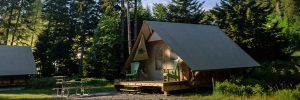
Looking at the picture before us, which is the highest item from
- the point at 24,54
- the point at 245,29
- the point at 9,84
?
the point at 245,29

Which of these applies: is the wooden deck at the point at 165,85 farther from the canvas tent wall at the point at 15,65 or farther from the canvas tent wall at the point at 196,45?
the canvas tent wall at the point at 15,65

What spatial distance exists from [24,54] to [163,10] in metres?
17.4

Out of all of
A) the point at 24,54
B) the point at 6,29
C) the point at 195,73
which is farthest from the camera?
the point at 6,29

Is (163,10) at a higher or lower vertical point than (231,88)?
higher

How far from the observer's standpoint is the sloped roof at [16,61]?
25859 millimetres

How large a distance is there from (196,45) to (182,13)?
61.7 ft

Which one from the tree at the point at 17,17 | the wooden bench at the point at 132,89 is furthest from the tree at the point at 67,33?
the wooden bench at the point at 132,89

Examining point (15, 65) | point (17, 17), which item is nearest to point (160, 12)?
point (17, 17)

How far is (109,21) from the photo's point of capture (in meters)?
31.1

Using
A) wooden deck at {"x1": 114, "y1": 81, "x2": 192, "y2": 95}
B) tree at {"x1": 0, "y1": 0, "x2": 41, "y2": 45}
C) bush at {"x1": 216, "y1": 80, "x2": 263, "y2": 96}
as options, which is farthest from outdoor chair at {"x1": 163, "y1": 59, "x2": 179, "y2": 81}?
tree at {"x1": 0, "y1": 0, "x2": 41, "y2": 45}

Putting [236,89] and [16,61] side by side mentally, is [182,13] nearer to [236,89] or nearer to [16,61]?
[16,61]

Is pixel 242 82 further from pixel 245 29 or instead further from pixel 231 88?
pixel 245 29

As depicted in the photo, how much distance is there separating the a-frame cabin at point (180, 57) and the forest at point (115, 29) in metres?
3.27

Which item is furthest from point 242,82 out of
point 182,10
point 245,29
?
point 182,10
